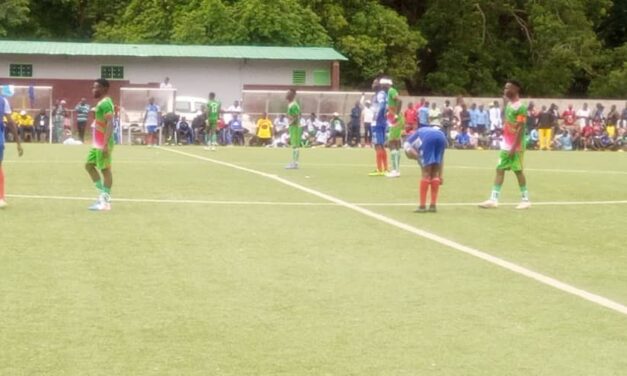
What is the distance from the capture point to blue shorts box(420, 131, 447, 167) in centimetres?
1834

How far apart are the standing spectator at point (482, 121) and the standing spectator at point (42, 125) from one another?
16196mm

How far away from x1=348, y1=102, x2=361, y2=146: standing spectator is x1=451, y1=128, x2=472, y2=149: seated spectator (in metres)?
3.83

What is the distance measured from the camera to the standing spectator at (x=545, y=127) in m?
46.3

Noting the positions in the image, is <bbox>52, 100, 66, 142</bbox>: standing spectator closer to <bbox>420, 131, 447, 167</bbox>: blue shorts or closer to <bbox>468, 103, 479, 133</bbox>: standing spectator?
<bbox>468, 103, 479, 133</bbox>: standing spectator

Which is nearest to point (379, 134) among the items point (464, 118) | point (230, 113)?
point (230, 113)

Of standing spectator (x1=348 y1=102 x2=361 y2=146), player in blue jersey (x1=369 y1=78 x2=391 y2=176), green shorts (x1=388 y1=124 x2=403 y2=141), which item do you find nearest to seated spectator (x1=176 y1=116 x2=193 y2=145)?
standing spectator (x1=348 y1=102 x2=361 y2=146)

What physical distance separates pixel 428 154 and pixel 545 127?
95.4 feet

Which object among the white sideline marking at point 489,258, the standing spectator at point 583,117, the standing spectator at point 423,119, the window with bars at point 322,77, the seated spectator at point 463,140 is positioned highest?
the window with bars at point 322,77

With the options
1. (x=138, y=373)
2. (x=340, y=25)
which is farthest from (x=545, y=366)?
(x=340, y=25)

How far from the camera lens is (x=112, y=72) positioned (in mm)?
54531

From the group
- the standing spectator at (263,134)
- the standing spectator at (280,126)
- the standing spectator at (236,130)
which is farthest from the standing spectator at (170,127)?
the standing spectator at (280,126)

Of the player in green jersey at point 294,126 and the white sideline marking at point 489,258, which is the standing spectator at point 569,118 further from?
the white sideline marking at point 489,258

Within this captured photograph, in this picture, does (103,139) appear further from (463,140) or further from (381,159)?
(463,140)

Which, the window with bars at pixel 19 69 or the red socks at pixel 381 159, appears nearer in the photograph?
the red socks at pixel 381 159
